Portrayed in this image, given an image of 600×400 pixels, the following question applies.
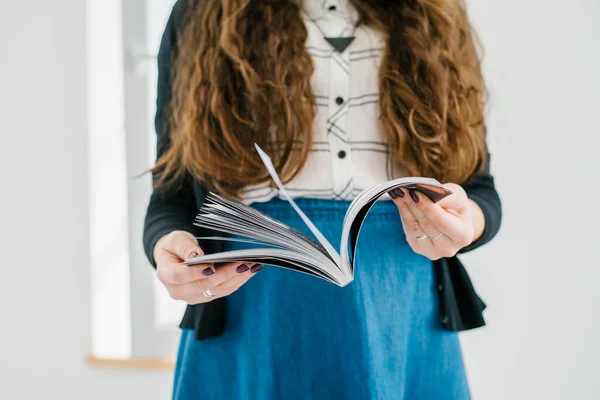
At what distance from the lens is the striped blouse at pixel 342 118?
2.10 ft

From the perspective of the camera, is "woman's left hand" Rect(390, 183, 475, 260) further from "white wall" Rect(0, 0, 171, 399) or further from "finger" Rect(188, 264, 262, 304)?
"white wall" Rect(0, 0, 171, 399)

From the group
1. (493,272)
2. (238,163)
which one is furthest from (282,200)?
(493,272)

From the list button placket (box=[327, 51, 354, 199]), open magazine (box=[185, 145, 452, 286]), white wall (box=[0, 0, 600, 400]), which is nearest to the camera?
open magazine (box=[185, 145, 452, 286])

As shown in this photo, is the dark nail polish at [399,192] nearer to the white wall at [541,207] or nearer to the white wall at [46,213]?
the white wall at [541,207]

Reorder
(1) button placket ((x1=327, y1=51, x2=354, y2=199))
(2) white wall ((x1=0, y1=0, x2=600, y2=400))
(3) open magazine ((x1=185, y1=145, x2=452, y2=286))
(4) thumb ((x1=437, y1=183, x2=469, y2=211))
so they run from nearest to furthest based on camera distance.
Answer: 1. (3) open magazine ((x1=185, y1=145, x2=452, y2=286))
2. (4) thumb ((x1=437, y1=183, x2=469, y2=211))
3. (1) button placket ((x1=327, y1=51, x2=354, y2=199))
4. (2) white wall ((x1=0, y1=0, x2=600, y2=400))

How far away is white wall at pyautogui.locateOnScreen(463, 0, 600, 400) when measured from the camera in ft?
3.85

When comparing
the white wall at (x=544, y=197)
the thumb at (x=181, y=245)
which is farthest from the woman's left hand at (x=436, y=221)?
the white wall at (x=544, y=197)

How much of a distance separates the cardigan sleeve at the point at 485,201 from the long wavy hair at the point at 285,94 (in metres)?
0.03

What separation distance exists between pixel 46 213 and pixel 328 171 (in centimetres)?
110

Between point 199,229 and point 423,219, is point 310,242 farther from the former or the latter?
point 199,229

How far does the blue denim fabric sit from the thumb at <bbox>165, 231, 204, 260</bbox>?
9 cm

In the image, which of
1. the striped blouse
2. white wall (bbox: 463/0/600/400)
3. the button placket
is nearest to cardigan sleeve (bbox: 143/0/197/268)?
the striped blouse

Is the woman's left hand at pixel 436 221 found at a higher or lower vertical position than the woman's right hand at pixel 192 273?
higher

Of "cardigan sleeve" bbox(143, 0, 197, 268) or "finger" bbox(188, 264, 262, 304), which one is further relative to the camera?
"cardigan sleeve" bbox(143, 0, 197, 268)
